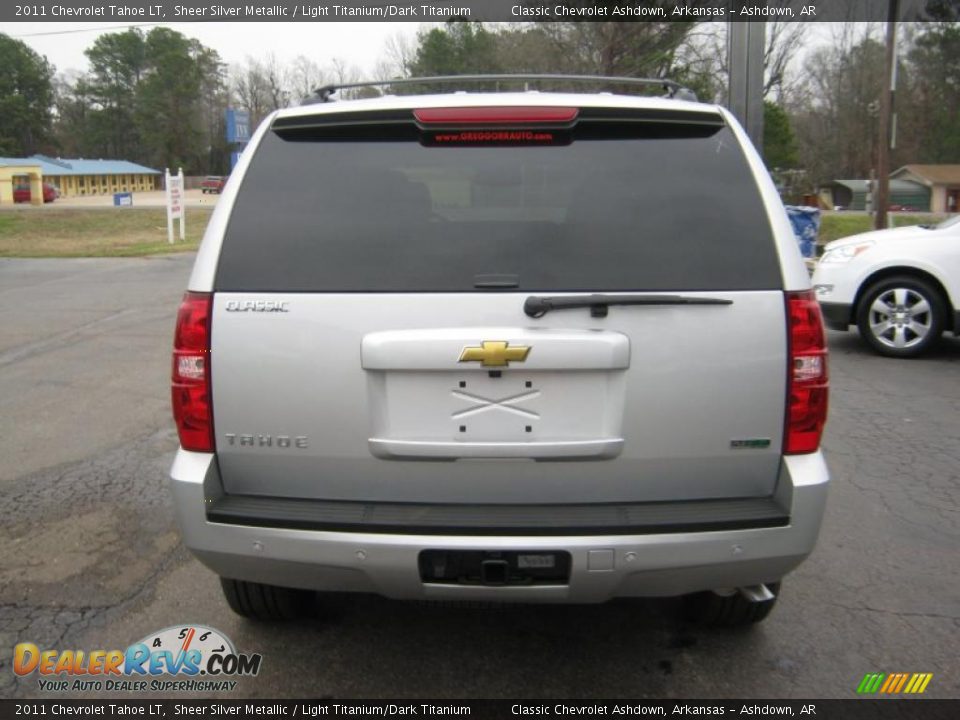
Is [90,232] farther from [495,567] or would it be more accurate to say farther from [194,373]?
[495,567]

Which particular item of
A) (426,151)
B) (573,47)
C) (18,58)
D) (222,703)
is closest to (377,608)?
(222,703)

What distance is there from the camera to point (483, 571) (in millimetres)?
2447

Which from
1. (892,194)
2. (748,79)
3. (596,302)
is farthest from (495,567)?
(892,194)

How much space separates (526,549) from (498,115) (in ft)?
4.49

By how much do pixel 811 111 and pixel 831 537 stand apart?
6877 cm

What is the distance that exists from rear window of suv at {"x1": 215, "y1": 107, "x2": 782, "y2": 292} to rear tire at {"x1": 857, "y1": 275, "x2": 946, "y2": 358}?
6380 mm

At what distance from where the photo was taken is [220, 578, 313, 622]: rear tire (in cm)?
307

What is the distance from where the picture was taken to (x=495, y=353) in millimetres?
2418

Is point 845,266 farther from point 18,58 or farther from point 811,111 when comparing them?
point 18,58

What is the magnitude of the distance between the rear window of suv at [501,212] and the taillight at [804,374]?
117 mm

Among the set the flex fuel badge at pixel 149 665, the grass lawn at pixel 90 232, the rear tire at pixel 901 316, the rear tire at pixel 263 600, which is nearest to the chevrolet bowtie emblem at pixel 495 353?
the rear tire at pixel 263 600

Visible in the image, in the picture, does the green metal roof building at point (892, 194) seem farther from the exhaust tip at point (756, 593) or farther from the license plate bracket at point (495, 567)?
the license plate bracket at point (495, 567)

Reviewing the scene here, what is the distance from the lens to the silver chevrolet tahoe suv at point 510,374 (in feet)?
8.01

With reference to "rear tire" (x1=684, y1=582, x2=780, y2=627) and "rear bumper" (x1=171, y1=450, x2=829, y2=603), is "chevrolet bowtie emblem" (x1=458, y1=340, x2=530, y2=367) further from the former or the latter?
"rear tire" (x1=684, y1=582, x2=780, y2=627)
